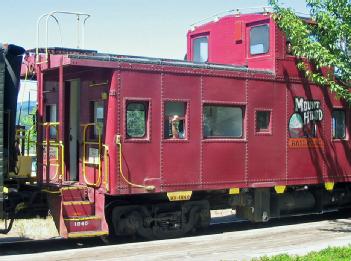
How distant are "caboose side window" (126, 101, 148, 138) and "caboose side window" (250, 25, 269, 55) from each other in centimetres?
363

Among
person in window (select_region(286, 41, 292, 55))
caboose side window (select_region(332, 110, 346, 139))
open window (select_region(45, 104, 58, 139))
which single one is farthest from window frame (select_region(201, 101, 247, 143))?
open window (select_region(45, 104, 58, 139))

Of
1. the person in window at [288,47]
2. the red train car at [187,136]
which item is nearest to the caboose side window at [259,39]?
the red train car at [187,136]

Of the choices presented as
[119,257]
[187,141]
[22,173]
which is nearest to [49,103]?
[22,173]

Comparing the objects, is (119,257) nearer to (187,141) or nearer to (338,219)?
(187,141)

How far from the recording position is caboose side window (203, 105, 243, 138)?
11367mm

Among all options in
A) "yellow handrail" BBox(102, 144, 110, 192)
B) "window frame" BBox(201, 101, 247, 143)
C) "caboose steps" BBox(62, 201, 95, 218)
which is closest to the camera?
"caboose steps" BBox(62, 201, 95, 218)

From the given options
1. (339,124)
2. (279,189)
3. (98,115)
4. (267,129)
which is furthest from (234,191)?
(339,124)

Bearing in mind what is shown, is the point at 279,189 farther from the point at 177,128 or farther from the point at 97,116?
the point at 97,116

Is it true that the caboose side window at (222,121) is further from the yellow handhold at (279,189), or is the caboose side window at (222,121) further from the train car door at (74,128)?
the train car door at (74,128)

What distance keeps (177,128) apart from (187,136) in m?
0.25

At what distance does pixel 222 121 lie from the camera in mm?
11562

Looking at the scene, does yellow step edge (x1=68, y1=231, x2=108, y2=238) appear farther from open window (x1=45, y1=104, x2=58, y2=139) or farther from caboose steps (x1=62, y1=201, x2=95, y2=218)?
open window (x1=45, y1=104, x2=58, y2=139)

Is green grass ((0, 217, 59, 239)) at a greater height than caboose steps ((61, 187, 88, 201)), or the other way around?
caboose steps ((61, 187, 88, 201))

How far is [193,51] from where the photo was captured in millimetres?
14555
